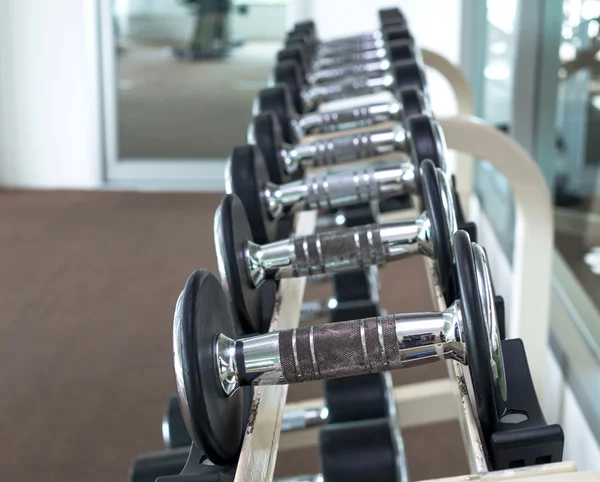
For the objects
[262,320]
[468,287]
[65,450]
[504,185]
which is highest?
[468,287]

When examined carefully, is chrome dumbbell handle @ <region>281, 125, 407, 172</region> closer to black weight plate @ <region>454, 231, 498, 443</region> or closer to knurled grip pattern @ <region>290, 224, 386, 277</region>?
knurled grip pattern @ <region>290, 224, 386, 277</region>

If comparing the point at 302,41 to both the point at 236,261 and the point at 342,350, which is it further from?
the point at 342,350

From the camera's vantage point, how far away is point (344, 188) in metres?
0.77

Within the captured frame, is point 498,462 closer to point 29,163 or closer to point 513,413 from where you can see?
point 513,413

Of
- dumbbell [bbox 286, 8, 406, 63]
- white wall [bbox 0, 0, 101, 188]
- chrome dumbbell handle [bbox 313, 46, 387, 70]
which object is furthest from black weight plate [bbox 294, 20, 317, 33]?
white wall [bbox 0, 0, 101, 188]

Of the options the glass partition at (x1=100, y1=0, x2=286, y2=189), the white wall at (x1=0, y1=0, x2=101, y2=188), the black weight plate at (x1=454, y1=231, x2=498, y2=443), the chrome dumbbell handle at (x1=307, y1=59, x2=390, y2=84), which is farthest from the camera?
the glass partition at (x1=100, y1=0, x2=286, y2=189)

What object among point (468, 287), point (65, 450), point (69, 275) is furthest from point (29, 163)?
point (468, 287)

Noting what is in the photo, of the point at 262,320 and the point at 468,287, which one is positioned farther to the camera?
the point at 262,320

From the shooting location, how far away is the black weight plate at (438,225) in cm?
61

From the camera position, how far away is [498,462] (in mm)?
480

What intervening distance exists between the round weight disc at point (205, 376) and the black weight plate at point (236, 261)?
0.08m

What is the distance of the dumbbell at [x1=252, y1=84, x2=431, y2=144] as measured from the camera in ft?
3.35

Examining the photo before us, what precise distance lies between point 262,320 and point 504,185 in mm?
1849

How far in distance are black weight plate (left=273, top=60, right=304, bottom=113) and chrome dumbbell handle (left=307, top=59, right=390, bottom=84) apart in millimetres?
79
